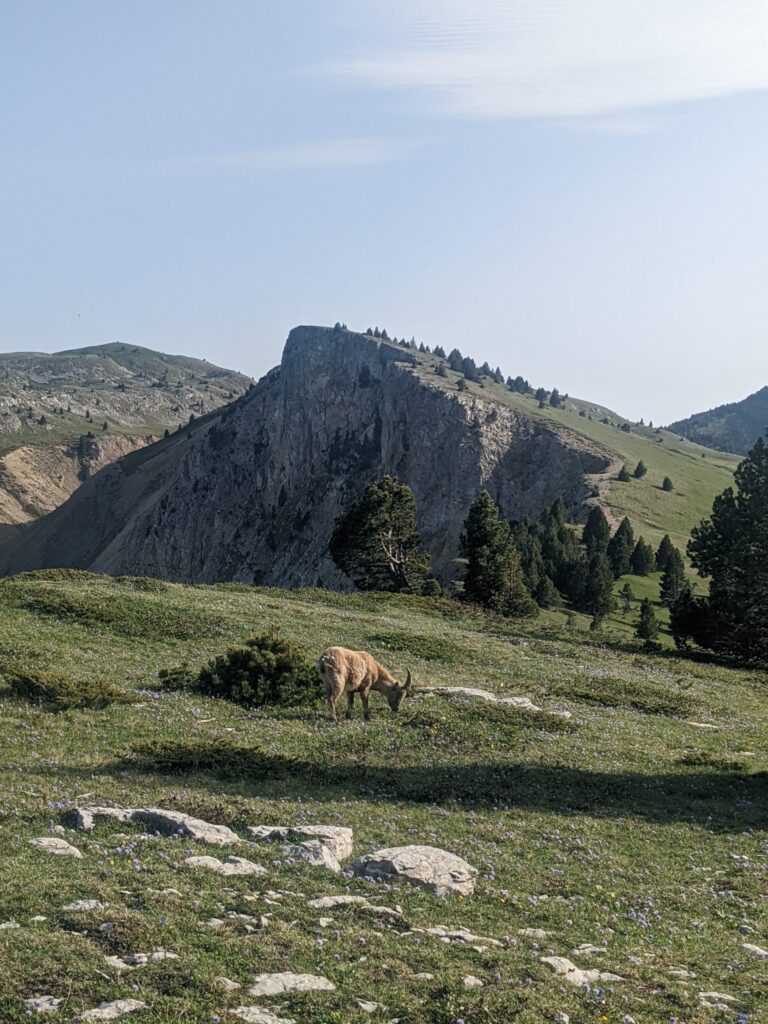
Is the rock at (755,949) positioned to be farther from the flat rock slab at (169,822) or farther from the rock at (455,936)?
the flat rock slab at (169,822)

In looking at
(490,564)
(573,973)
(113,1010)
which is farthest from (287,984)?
(490,564)

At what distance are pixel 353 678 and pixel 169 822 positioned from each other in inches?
469

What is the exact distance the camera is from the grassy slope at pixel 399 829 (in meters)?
8.86

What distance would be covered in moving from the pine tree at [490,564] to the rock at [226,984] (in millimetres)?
63896

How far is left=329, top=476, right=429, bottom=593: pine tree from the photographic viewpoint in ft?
241

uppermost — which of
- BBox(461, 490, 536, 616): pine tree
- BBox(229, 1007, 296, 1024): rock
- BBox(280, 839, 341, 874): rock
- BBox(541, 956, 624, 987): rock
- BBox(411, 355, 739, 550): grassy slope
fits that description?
BBox(411, 355, 739, 550): grassy slope

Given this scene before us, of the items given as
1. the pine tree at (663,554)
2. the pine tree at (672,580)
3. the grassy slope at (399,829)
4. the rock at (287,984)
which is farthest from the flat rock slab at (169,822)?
the pine tree at (663,554)

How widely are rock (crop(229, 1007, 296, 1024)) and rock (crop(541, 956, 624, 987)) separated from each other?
3503mm

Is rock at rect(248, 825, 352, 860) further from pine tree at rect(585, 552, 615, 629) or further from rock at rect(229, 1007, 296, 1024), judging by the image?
pine tree at rect(585, 552, 615, 629)

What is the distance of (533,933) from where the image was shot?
36.8 feet

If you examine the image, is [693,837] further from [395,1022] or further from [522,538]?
[522,538]

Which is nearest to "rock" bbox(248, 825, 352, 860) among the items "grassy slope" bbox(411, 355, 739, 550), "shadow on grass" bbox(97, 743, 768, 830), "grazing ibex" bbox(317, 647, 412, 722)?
"shadow on grass" bbox(97, 743, 768, 830)

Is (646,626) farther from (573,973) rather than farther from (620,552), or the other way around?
(573,973)

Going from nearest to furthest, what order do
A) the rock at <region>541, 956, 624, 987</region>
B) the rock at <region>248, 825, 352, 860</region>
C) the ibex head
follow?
the rock at <region>541, 956, 624, 987</region> → the rock at <region>248, 825, 352, 860</region> → the ibex head
